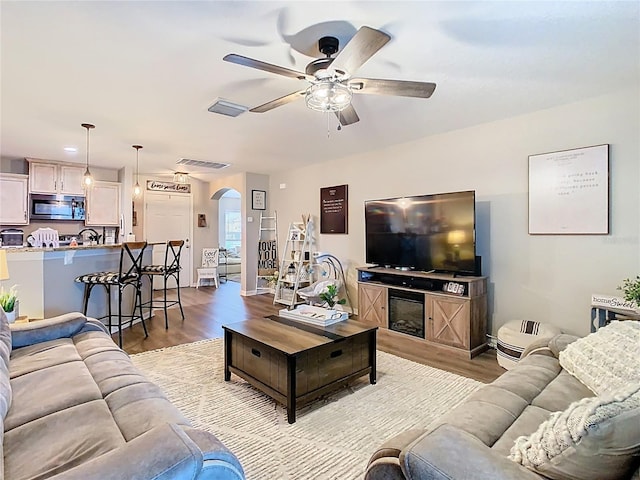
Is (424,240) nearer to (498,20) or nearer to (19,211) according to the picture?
(498,20)

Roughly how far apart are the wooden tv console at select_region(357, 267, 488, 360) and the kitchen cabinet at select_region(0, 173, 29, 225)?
561cm

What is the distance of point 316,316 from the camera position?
3.04 meters

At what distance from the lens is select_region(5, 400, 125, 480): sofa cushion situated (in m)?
1.09

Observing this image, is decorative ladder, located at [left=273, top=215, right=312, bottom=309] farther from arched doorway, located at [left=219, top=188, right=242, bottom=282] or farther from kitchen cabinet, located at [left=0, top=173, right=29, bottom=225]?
arched doorway, located at [left=219, top=188, right=242, bottom=282]

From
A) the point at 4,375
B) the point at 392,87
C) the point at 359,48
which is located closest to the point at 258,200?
the point at 392,87

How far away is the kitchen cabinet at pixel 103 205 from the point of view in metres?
6.11

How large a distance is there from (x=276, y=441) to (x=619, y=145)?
12.0 ft

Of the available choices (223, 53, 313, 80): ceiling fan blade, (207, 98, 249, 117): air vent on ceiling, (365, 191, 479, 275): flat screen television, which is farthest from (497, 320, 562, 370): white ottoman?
(207, 98, 249, 117): air vent on ceiling

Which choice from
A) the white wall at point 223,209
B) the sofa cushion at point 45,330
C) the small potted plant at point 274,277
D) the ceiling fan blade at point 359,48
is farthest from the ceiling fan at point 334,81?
the white wall at point 223,209

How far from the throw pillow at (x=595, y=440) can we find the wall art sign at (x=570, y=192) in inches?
112

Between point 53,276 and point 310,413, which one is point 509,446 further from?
point 53,276

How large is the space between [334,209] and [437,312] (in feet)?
8.38

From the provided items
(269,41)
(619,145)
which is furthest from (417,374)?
(269,41)

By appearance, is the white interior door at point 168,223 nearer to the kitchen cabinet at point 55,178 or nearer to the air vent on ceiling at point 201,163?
the kitchen cabinet at point 55,178
